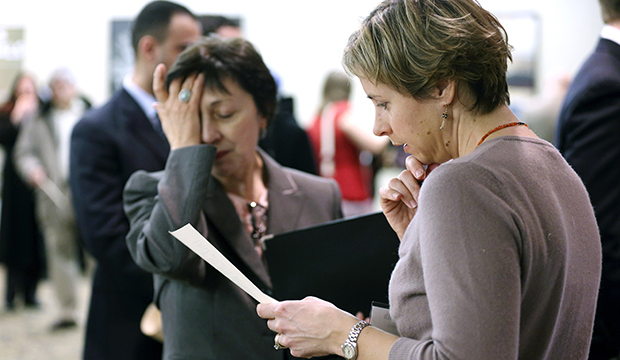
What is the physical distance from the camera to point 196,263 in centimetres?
143

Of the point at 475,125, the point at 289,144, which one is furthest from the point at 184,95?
the point at 289,144

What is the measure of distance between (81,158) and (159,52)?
0.55 m

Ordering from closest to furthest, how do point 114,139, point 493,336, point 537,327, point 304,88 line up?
point 493,336 < point 537,327 < point 114,139 < point 304,88

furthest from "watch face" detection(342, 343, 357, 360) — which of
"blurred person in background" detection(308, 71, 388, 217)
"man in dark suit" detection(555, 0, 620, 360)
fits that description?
"blurred person in background" detection(308, 71, 388, 217)

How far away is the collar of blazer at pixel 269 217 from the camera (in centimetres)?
152

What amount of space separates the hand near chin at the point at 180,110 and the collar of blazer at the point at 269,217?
0.48 feet

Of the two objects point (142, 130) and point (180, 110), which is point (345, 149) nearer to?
point (142, 130)

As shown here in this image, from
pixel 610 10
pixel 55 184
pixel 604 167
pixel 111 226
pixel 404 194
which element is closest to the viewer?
pixel 404 194

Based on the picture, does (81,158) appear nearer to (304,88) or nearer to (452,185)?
(452,185)

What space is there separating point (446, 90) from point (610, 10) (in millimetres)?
1310

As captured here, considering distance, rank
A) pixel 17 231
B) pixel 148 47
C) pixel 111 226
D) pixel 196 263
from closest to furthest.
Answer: pixel 196 263, pixel 111 226, pixel 148 47, pixel 17 231

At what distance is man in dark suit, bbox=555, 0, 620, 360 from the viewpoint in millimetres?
1840

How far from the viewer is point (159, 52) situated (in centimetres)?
239

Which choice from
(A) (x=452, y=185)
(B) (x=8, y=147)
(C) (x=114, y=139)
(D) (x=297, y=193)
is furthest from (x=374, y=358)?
(B) (x=8, y=147)
